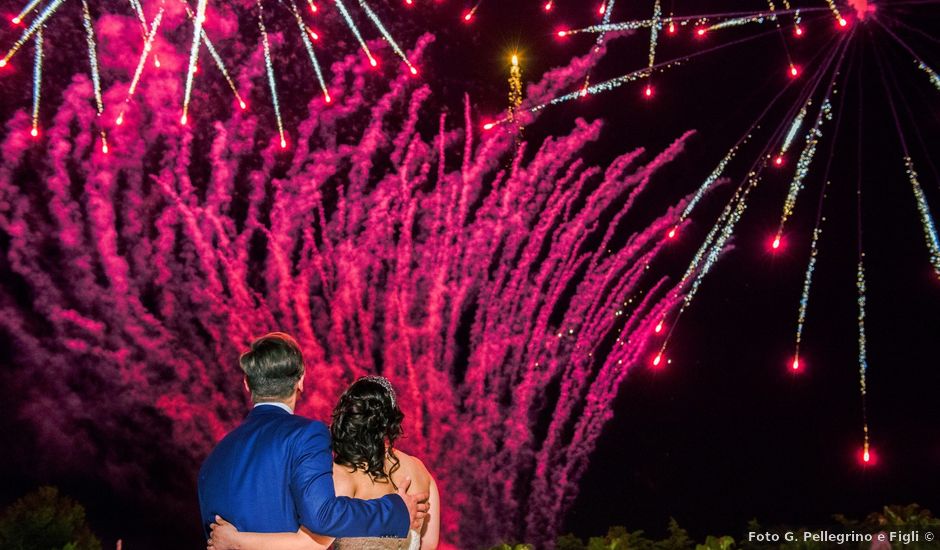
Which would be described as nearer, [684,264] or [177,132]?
[177,132]

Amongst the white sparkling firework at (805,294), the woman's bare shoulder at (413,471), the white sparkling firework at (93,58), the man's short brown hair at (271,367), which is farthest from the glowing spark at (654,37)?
the man's short brown hair at (271,367)

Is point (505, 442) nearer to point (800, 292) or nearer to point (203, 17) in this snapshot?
point (800, 292)

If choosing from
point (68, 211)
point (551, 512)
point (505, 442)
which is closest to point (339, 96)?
point (68, 211)

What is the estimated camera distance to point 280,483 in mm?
2004

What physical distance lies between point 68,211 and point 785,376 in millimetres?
6722

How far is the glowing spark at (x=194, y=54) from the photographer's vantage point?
20.5 ft

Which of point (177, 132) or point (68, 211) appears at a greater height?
point (177, 132)

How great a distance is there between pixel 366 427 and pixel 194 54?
4.67m

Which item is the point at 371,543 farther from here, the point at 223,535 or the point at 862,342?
the point at 862,342

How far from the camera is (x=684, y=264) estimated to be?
24.6 ft

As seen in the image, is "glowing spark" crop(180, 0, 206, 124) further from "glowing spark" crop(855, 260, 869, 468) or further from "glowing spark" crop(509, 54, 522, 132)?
"glowing spark" crop(855, 260, 869, 468)

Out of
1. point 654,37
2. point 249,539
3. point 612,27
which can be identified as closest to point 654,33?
point 654,37

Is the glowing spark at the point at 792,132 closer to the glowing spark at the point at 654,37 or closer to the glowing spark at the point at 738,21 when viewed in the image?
the glowing spark at the point at 738,21

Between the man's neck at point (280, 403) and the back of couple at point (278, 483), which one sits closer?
the back of couple at point (278, 483)
